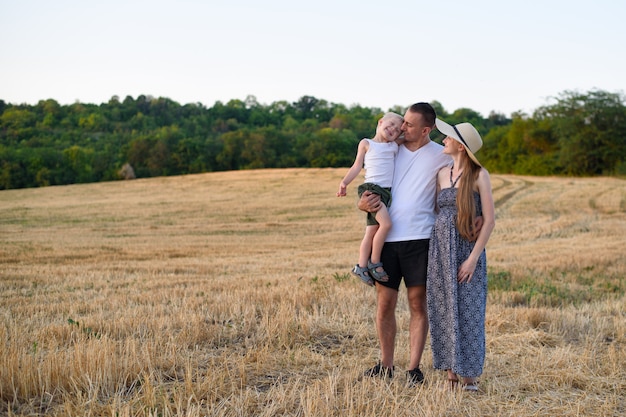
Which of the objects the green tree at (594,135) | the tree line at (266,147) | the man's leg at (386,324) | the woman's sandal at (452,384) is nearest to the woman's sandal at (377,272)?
the man's leg at (386,324)

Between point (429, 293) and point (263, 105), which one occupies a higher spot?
point (263, 105)

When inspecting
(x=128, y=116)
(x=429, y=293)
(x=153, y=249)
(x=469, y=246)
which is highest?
(x=128, y=116)

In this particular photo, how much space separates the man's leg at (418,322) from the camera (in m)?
5.03

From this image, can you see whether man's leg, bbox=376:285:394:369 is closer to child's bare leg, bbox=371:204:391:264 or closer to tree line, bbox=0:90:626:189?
child's bare leg, bbox=371:204:391:264

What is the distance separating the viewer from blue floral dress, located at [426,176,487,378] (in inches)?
188

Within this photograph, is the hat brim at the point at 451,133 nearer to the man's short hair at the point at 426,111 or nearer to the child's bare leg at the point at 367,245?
the man's short hair at the point at 426,111

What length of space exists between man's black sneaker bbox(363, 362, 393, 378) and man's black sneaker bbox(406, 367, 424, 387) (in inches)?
5.7

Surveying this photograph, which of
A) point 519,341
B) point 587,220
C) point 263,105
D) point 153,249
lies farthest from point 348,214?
point 263,105

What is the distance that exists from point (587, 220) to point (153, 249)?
1700cm

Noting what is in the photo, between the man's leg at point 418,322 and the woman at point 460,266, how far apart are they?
0.36 feet

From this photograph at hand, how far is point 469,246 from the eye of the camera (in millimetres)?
4887

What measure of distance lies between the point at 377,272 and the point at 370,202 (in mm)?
550

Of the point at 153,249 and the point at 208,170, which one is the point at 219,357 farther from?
the point at 208,170

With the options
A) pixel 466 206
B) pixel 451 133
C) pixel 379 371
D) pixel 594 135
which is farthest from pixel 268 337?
pixel 594 135
